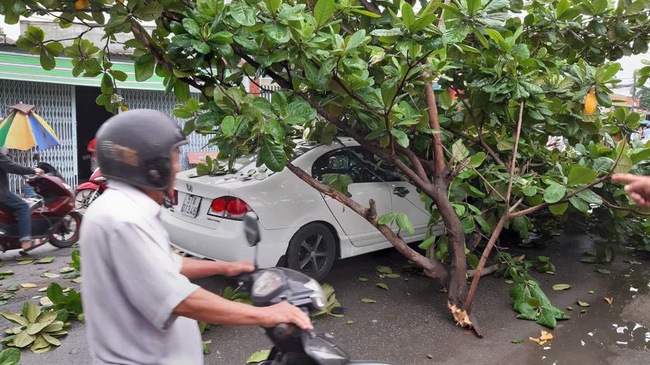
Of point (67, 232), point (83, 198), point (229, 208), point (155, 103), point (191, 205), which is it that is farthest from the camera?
point (155, 103)

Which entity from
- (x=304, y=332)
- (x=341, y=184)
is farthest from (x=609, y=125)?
(x=304, y=332)

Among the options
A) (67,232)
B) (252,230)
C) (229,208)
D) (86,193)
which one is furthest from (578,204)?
(86,193)

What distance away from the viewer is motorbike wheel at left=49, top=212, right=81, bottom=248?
259 inches

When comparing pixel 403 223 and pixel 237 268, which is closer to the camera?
pixel 237 268

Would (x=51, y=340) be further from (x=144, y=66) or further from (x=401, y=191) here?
(x=401, y=191)

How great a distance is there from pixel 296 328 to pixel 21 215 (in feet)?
17.6

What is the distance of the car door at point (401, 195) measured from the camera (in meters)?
5.45

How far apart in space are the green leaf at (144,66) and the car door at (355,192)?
1.79 m

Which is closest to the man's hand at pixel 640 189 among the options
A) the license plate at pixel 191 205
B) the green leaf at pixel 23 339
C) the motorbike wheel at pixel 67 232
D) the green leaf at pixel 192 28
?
the green leaf at pixel 192 28

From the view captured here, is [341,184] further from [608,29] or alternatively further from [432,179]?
[608,29]

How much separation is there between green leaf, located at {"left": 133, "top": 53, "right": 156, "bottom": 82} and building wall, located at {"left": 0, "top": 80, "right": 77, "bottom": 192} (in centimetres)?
868

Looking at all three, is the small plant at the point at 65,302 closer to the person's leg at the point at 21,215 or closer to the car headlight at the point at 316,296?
the person's leg at the point at 21,215

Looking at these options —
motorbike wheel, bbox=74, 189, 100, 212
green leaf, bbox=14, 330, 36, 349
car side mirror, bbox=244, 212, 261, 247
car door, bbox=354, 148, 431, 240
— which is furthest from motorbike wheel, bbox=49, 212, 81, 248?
car side mirror, bbox=244, 212, 261, 247

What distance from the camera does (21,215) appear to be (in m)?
5.82
